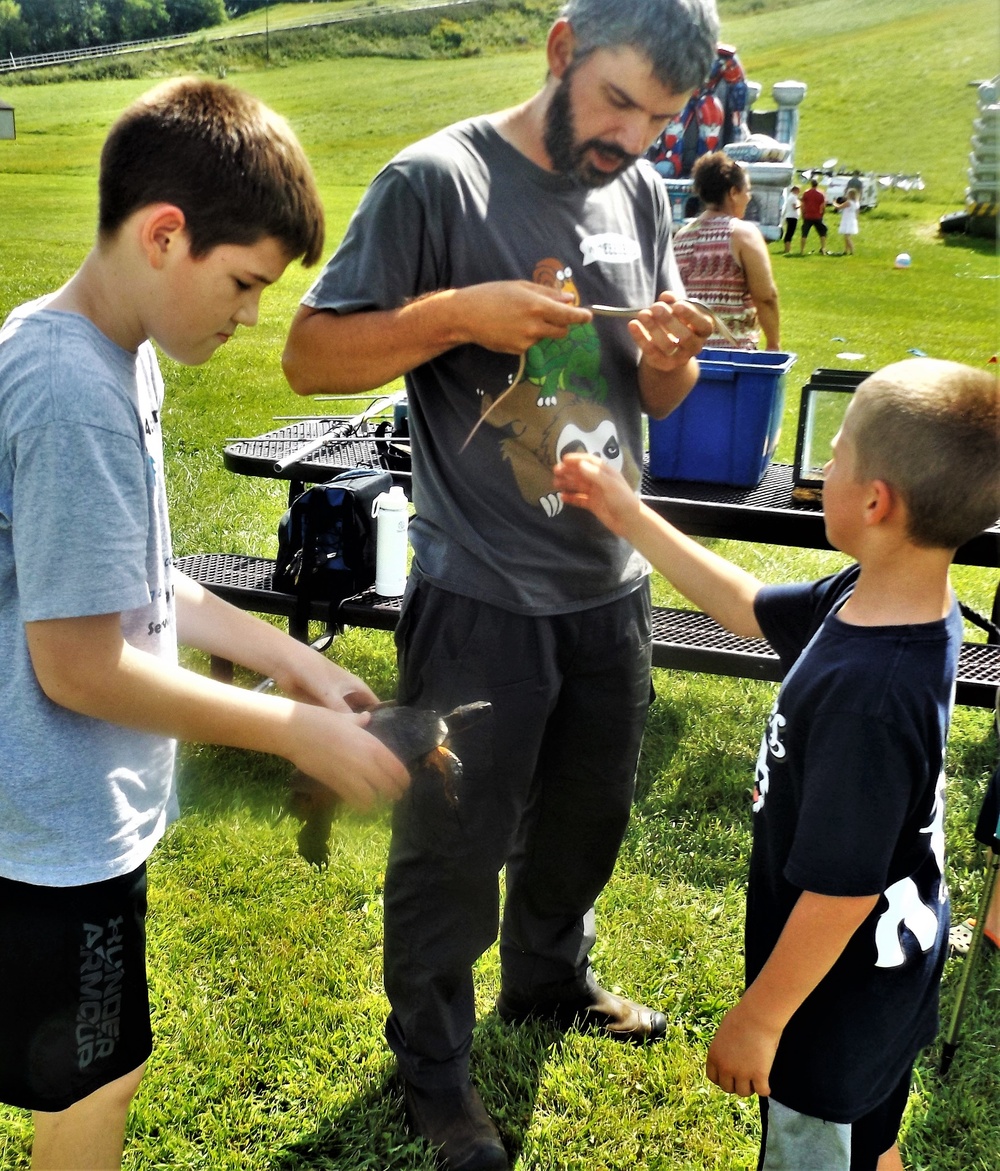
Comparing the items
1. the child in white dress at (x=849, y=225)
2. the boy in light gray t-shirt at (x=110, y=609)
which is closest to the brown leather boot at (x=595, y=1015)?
the boy in light gray t-shirt at (x=110, y=609)

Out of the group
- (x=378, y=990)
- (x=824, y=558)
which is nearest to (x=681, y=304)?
(x=378, y=990)

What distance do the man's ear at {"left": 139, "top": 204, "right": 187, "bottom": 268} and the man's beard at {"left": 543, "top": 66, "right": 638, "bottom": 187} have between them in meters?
0.76

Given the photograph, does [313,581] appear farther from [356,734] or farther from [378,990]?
[356,734]

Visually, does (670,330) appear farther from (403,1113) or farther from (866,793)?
(403,1113)

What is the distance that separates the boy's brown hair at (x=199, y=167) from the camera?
4.09 feet

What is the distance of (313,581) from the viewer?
346 cm

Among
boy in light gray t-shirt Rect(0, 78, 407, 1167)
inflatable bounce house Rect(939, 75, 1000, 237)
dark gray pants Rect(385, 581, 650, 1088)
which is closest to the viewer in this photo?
boy in light gray t-shirt Rect(0, 78, 407, 1167)

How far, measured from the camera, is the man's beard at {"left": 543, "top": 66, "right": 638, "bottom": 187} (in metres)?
1.74

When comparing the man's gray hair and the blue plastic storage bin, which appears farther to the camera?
the blue plastic storage bin

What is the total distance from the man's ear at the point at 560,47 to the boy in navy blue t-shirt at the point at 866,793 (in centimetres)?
78

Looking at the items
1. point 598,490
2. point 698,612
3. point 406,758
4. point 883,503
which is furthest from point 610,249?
point 698,612

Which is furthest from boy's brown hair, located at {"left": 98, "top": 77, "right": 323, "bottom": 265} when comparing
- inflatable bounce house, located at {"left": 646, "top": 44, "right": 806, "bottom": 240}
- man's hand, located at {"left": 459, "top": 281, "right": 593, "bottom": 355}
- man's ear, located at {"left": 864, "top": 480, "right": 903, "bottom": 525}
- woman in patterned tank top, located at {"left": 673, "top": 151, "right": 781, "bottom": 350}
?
inflatable bounce house, located at {"left": 646, "top": 44, "right": 806, "bottom": 240}

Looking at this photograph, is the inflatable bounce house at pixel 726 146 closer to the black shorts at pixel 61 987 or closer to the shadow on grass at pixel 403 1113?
the shadow on grass at pixel 403 1113

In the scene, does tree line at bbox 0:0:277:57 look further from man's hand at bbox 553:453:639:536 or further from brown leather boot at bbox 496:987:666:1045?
brown leather boot at bbox 496:987:666:1045
